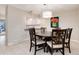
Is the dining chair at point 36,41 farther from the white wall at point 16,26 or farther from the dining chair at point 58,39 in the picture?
the dining chair at point 58,39

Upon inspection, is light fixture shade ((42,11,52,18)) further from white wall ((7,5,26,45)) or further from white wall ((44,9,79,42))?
white wall ((7,5,26,45))

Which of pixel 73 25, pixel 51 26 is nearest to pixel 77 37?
pixel 73 25

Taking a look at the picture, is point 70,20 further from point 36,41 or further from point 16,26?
point 16,26

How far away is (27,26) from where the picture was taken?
2256 mm

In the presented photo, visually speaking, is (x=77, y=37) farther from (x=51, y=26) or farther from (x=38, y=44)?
(x=38, y=44)

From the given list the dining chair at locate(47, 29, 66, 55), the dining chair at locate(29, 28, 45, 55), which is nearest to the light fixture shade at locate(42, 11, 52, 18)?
the dining chair at locate(47, 29, 66, 55)

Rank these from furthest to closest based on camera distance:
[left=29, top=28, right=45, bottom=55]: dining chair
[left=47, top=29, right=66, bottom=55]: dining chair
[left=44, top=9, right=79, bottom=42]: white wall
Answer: [left=29, top=28, right=45, bottom=55]: dining chair, [left=47, top=29, right=66, bottom=55]: dining chair, [left=44, top=9, right=79, bottom=42]: white wall

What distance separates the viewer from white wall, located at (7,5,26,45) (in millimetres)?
2141

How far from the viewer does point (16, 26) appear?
2217 millimetres

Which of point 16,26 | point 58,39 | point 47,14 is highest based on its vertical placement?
point 47,14

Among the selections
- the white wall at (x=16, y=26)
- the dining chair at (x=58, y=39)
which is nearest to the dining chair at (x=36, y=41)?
the white wall at (x=16, y=26)

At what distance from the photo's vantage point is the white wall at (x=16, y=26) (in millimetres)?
2141

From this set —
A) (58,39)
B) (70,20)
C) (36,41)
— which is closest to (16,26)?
(36,41)

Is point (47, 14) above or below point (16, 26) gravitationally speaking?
above
